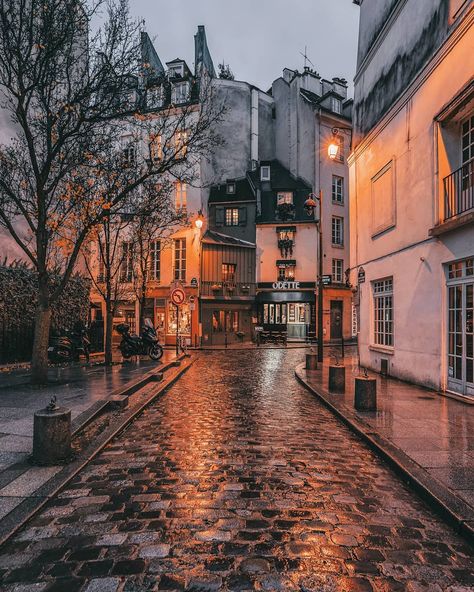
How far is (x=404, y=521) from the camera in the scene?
11.7 ft

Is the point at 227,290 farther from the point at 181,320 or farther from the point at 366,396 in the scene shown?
the point at 366,396

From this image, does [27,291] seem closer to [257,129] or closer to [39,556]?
[39,556]

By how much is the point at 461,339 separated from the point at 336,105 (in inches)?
1256

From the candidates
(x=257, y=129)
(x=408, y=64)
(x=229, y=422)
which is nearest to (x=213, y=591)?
(x=229, y=422)

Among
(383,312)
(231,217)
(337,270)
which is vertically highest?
(231,217)

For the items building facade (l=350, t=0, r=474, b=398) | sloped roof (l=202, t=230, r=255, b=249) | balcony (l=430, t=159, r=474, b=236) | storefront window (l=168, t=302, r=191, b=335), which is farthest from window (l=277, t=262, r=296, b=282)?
balcony (l=430, t=159, r=474, b=236)

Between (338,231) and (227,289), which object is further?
(338,231)

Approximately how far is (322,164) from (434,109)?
2367cm

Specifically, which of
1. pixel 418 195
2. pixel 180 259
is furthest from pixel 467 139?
pixel 180 259

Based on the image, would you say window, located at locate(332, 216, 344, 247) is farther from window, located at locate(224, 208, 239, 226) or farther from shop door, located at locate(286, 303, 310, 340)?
window, located at locate(224, 208, 239, 226)

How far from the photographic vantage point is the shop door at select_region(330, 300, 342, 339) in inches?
1264

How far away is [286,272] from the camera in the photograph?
31.8m

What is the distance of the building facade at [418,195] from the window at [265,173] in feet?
62.5

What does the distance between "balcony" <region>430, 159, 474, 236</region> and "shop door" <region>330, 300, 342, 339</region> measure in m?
22.7
